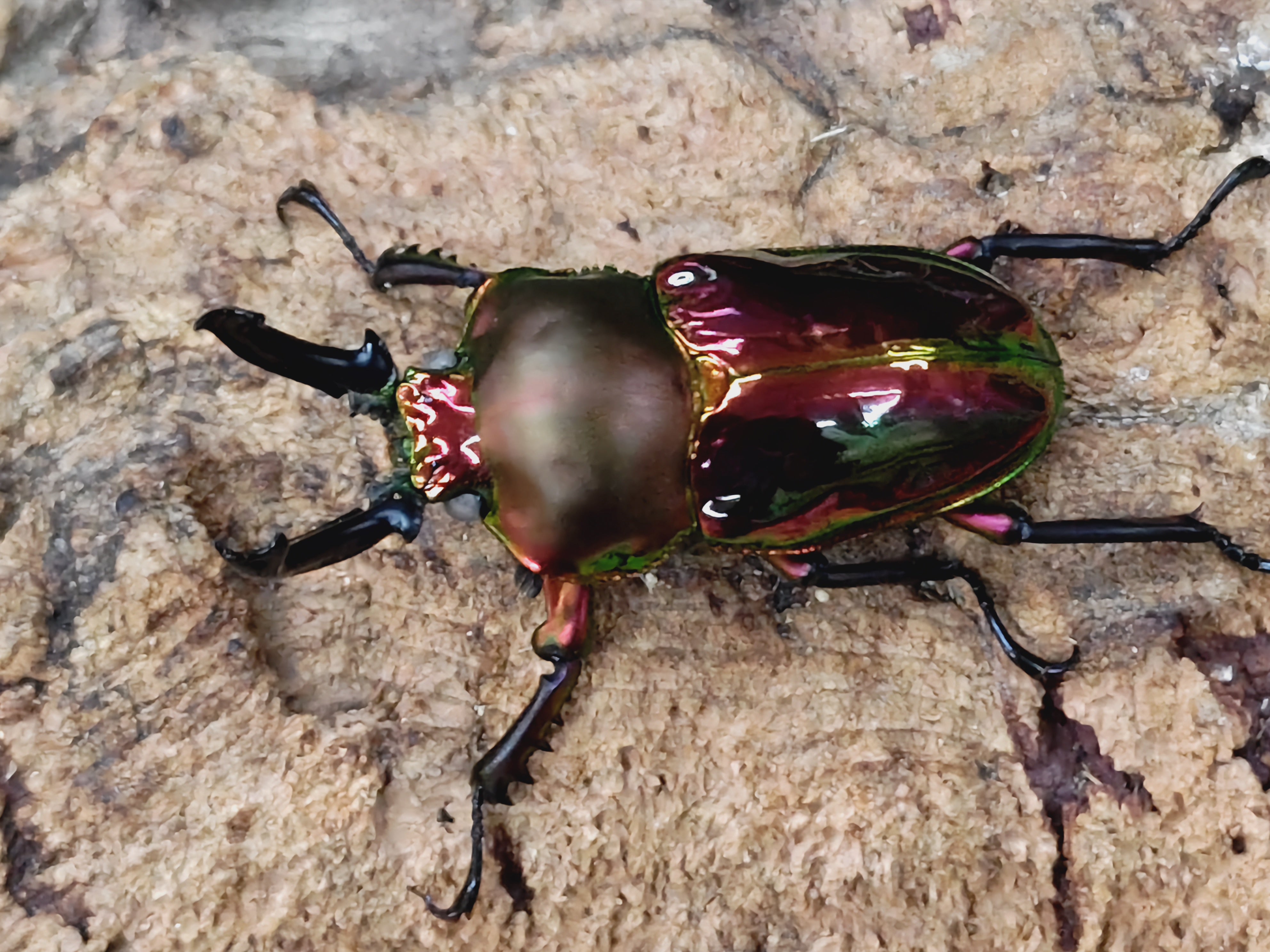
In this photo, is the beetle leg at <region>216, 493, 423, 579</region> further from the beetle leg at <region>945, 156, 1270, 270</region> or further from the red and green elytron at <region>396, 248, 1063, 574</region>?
the beetle leg at <region>945, 156, 1270, 270</region>

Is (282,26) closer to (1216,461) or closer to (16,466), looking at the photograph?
(16,466)

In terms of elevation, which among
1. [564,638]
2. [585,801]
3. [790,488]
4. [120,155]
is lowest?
[585,801]

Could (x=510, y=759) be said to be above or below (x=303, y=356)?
below

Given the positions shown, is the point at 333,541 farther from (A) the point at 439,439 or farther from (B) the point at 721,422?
(B) the point at 721,422

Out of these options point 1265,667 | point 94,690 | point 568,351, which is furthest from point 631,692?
point 1265,667

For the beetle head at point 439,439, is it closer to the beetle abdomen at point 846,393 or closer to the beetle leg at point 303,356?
the beetle leg at point 303,356

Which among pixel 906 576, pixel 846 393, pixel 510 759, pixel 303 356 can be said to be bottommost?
pixel 510 759

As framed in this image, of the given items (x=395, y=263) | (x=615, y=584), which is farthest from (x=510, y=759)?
(x=395, y=263)
